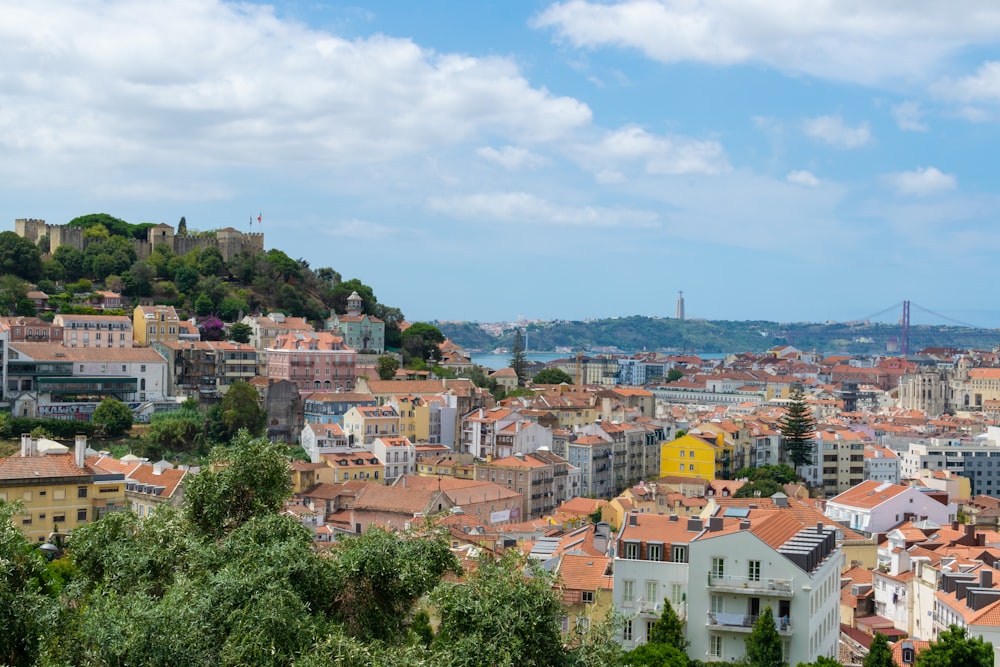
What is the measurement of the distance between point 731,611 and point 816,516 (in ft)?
40.5

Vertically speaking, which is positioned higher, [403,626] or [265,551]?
[265,551]

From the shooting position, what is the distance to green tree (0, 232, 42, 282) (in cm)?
5900

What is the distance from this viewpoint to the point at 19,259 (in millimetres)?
59250

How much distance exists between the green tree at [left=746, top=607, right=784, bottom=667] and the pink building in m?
36.9

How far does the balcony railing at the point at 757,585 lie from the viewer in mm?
17172

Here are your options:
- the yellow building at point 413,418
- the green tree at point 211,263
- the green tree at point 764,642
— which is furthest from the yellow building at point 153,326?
the green tree at point 764,642

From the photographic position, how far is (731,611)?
17547 millimetres

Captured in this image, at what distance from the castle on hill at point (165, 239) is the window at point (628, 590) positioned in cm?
5178

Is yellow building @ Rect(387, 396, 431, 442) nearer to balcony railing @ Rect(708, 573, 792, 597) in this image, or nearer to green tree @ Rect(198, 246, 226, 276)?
green tree @ Rect(198, 246, 226, 276)

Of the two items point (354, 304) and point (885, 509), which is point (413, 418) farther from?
point (354, 304)

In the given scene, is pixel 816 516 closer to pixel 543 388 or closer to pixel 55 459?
pixel 55 459

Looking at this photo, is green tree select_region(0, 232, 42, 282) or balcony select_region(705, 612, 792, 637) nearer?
balcony select_region(705, 612, 792, 637)

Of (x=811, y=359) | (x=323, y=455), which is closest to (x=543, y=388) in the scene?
(x=323, y=455)

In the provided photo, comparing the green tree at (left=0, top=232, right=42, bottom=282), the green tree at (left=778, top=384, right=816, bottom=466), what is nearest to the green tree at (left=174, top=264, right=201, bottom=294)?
the green tree at (left=0, top=232, right=42, bottom=282)
